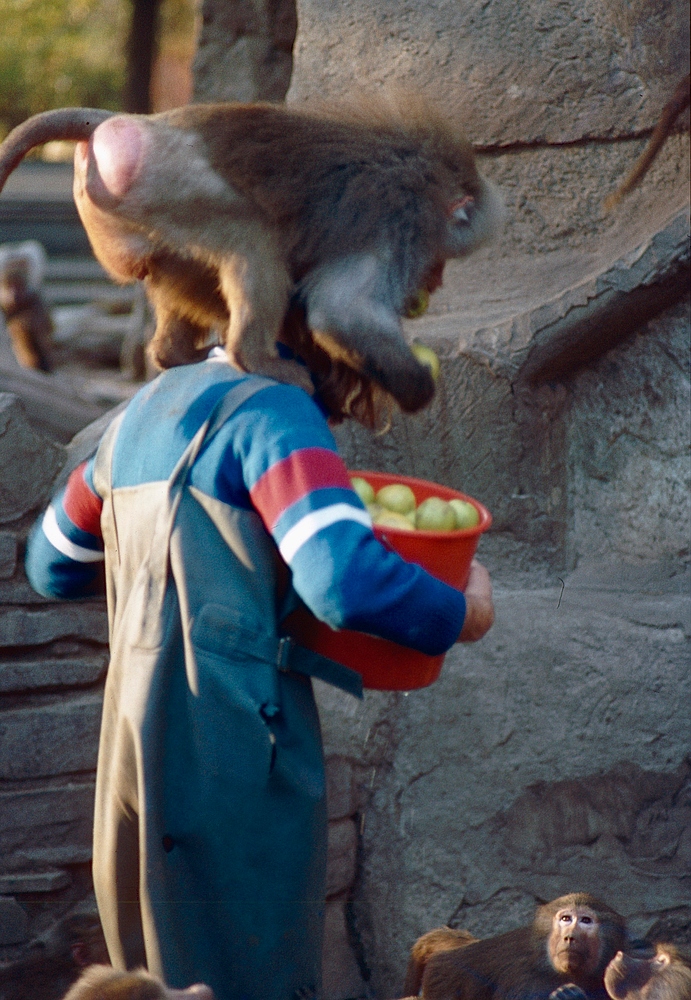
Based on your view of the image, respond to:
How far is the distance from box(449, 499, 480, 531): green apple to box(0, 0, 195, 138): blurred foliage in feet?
57.1

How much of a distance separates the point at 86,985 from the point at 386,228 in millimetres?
1319

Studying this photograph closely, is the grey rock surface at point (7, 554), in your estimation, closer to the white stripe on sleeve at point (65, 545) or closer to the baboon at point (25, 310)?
the white stripe on sleeve at point (65, 545)

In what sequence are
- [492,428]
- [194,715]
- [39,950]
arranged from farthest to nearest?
[492,428] < [39,950] < [194,715]

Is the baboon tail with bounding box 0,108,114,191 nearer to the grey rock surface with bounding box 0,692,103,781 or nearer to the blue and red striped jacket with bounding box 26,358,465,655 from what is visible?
the blue and red striped jacket with bounding box 26,358,465,655

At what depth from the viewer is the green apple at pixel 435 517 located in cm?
193

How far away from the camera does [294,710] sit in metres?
1.83

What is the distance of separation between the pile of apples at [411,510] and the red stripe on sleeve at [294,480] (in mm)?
202

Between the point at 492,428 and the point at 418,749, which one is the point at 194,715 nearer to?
the point at 418,749

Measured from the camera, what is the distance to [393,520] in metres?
1.89

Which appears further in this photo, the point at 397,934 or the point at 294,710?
the point at 397,934

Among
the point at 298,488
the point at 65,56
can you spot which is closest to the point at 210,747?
the point at 298,488

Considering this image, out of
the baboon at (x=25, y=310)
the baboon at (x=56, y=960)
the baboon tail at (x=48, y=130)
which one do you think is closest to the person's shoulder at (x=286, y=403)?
the baboon tail at (x=48, y=130)

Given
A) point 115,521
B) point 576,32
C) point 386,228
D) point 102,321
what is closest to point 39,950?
point 115,521

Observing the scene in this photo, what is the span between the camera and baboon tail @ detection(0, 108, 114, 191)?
77.1 inches
